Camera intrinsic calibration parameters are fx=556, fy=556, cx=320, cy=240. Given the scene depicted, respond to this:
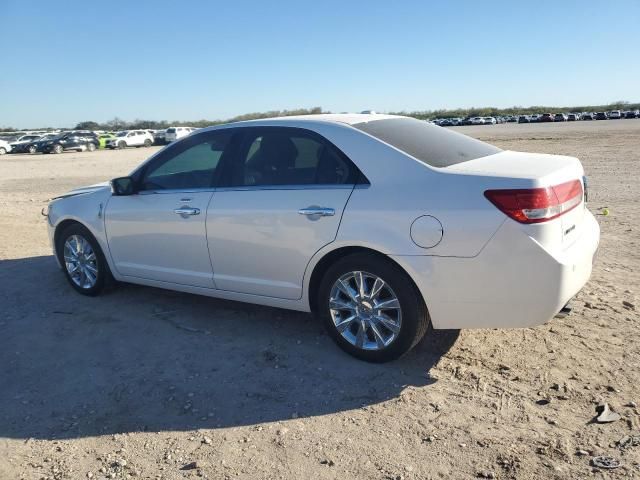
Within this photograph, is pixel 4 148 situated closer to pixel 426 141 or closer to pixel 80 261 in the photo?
pixel 80 261

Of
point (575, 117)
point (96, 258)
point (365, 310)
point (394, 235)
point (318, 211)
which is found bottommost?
point (365, 310)

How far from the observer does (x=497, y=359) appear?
3949 millimetres

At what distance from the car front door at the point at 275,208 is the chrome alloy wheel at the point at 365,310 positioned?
33 centimetres

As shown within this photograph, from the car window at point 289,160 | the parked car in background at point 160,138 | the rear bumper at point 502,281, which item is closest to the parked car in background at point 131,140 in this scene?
the parked car in background at point 160,138

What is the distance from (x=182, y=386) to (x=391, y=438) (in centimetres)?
149

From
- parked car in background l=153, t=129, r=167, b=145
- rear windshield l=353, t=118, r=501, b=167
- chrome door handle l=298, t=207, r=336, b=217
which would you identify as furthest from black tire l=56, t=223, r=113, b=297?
parked car in background l=153, t=129, r=167, b=145

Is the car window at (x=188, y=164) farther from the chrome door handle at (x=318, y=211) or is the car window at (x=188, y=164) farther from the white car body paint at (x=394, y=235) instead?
the chrome door handle at (x=318, y=211)

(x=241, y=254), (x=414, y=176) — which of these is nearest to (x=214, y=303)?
(x=241, y=254)

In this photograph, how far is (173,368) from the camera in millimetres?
4023

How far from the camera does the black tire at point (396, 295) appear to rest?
3664 millimetres

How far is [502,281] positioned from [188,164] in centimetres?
283

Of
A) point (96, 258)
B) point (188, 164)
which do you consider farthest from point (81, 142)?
point (188, 164)

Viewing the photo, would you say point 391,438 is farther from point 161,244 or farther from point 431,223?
point 161,244

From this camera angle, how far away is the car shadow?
11.2ft
